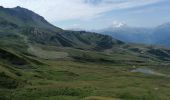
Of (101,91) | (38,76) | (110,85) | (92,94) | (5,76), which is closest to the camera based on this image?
(92,94)

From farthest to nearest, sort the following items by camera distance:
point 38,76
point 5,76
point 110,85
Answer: point 38,76
point 110,85
point 5,76

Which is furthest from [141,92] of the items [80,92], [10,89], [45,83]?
[10,89]

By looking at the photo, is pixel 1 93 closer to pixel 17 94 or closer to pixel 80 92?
pixel 17 94

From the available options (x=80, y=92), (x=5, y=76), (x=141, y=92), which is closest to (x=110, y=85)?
(x=141, y=92)

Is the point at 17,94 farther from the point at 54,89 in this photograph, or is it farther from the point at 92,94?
the point at 92,94

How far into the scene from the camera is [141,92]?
525ft

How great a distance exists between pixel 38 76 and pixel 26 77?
469 inches

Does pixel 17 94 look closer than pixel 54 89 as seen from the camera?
Yes

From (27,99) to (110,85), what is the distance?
59.5 m

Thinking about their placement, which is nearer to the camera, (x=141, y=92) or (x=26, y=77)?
(x=141, y=92)

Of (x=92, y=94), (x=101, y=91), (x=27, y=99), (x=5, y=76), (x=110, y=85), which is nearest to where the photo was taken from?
(x=27, y=99)

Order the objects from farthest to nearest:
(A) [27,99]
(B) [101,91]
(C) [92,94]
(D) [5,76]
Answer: (D) [5,76], (B) [101,91], (C) [92,94], (A) [27,99]

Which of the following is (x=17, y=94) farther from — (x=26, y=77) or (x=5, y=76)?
(x=26, y=77)

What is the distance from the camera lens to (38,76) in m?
197
